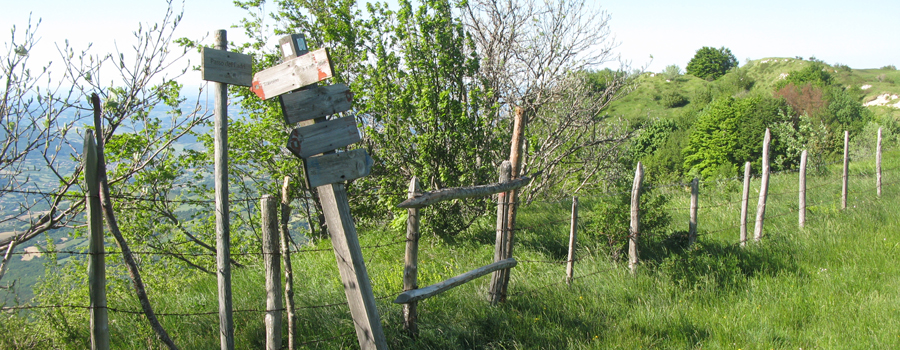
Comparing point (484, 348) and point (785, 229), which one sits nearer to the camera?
point (484, 348)

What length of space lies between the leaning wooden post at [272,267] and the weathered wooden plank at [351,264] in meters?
0.39

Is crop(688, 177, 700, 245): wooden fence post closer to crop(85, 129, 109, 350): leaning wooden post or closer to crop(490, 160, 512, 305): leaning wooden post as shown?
crop(490, 160, 512, 305): leaning wooden post

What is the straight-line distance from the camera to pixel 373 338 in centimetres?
378

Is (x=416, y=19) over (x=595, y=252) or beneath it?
over

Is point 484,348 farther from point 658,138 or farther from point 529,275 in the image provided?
point 658,138

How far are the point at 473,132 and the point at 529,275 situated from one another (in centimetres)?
284

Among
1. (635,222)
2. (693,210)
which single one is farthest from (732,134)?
(635,222)

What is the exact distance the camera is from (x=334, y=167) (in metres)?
3.55

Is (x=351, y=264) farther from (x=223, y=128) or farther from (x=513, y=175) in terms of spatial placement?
(x=513, y=175)

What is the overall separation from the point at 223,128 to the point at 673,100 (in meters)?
107

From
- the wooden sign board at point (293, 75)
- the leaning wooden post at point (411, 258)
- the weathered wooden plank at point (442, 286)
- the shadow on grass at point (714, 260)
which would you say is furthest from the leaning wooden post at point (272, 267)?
the shadow on grass at point (714, 260)

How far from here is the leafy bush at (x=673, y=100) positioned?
98375mm

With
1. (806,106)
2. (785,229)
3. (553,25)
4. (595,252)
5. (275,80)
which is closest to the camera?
(275,80)

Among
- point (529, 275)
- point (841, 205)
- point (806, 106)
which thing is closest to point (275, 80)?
point (529, 275)
